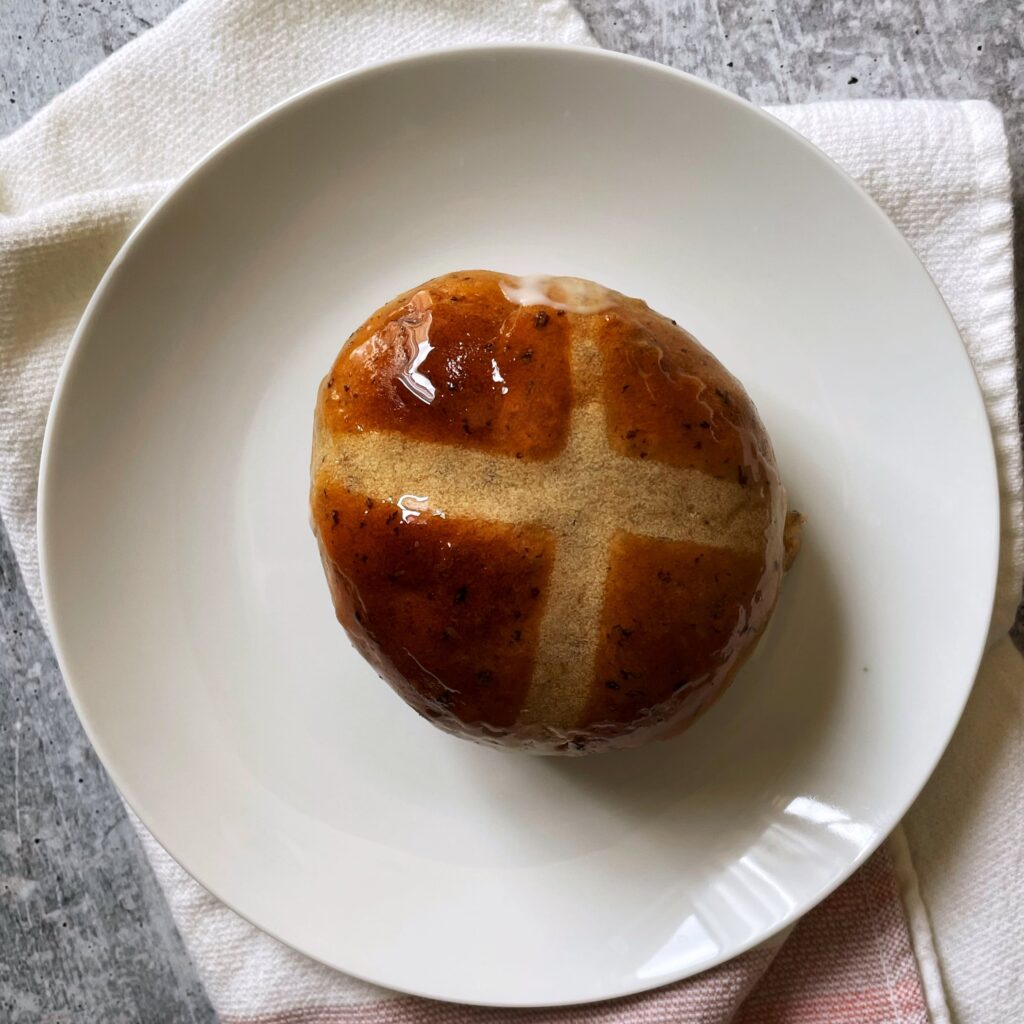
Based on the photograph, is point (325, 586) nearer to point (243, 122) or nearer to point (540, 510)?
point (540, 510)

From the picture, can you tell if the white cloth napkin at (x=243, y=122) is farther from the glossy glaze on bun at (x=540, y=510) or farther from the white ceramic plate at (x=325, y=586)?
the glossy glaze on bun at (x=540, y=510)

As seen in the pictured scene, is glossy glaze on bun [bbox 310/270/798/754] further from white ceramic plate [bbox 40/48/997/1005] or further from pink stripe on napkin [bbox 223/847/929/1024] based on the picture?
pink stripe on napkin [bbox 223/847/929/1024]

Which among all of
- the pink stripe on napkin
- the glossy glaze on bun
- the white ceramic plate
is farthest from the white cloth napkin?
the glossy glaze on bun

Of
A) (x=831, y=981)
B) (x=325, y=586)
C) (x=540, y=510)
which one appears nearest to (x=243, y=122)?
(x=325, y=586)

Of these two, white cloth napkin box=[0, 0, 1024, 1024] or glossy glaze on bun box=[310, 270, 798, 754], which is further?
white cloth napkin box=[0, 0, 1024, 1024]

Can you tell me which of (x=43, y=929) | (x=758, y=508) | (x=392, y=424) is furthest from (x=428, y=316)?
(x=43, y=929)

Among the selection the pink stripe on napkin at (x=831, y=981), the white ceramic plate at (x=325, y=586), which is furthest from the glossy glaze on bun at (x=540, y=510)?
the pink stripe on napkin at (x=831, y=981)
